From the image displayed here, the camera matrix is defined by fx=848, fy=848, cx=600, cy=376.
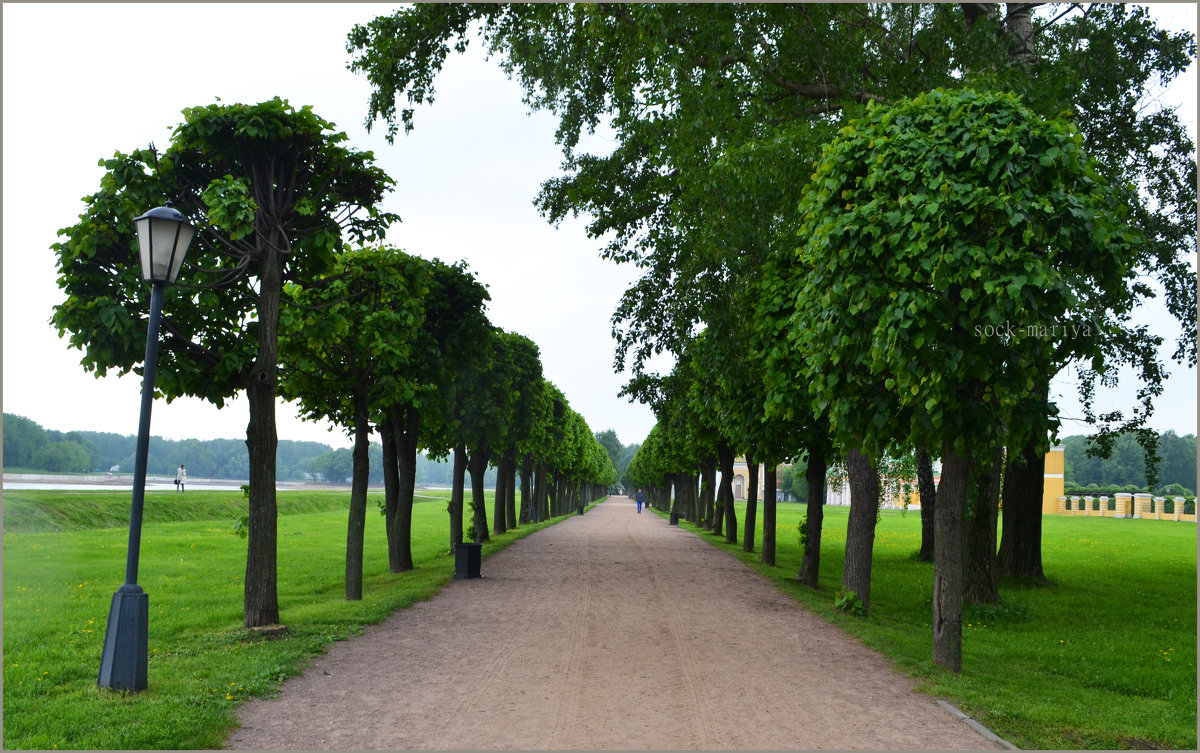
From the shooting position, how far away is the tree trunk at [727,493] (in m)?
31.1

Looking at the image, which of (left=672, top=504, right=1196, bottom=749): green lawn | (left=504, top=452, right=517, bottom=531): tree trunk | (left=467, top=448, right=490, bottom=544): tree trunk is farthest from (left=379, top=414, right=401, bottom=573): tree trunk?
(left=504, top=452, right=517, bottom=531): tree trunk

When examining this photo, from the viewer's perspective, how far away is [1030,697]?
323 inches

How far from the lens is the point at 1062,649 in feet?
38.0

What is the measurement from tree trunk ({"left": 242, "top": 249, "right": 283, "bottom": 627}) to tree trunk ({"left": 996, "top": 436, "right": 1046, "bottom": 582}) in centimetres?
1614

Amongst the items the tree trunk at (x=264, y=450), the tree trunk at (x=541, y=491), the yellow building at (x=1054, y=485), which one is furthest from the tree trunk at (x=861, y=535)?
the yellow building at (x=1054, y=485)

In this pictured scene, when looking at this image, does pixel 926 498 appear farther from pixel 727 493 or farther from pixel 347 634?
pixel 347 634

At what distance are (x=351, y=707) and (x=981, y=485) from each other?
11.9 metres

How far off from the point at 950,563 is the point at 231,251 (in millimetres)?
9453

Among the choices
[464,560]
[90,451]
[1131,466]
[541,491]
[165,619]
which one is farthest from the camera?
[1131,466]

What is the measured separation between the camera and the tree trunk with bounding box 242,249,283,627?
34.9 feet

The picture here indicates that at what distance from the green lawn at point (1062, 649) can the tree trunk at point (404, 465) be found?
8.02m

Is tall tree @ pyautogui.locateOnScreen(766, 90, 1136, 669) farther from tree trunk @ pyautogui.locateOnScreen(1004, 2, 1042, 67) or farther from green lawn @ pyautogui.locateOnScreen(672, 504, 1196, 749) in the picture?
tree trunk @ pyautogui.locateOnScreen(1004, 2, 1042, 67)

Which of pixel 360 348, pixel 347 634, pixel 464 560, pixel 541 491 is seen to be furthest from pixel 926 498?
pixel 541 491

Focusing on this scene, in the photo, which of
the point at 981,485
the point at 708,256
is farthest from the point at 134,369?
the point at 981,485
